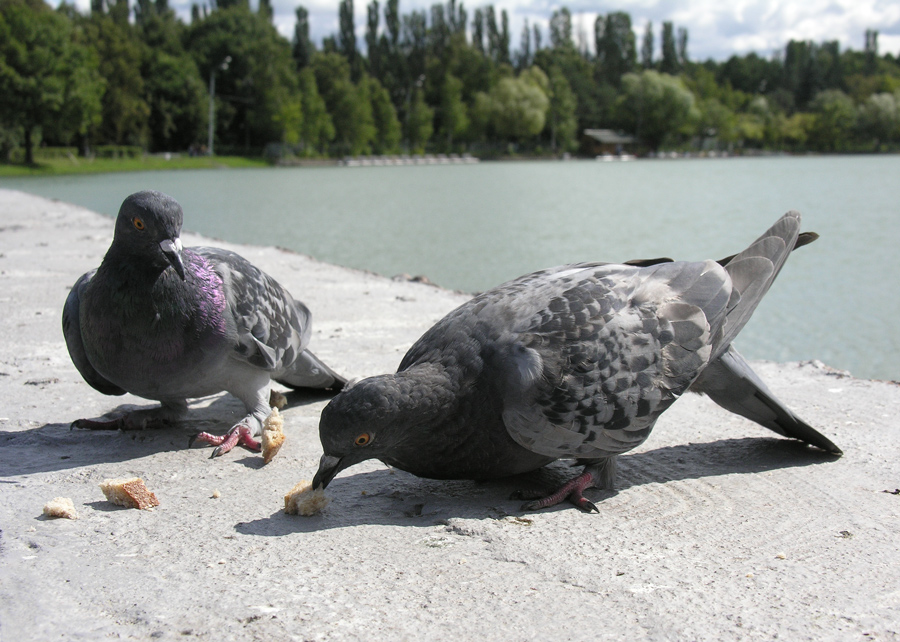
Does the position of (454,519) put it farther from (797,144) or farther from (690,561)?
(797,144)

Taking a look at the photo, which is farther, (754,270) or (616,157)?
(616,157)

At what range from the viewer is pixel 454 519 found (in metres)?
3.32

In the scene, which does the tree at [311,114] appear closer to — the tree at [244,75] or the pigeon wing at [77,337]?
the tree at [244,75]

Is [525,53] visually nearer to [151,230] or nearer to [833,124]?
[833,124]

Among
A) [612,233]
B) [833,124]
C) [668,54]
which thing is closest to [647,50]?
[668,54]

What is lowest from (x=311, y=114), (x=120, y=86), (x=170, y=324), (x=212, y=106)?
(x=170, y=324)

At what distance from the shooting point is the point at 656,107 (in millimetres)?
99250

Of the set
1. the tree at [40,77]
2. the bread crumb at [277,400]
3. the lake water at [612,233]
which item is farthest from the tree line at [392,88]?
the bread crumb at [277,400]

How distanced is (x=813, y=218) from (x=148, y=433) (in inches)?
860

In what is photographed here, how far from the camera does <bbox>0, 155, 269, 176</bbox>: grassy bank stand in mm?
47094

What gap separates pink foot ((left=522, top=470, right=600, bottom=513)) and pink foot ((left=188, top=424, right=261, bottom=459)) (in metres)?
1.71

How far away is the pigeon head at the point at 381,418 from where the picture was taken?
3113 millimetres

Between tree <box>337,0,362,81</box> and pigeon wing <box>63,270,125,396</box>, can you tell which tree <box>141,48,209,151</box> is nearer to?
tree <box>337,0,362,81</box>

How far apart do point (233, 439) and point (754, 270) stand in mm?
2958
